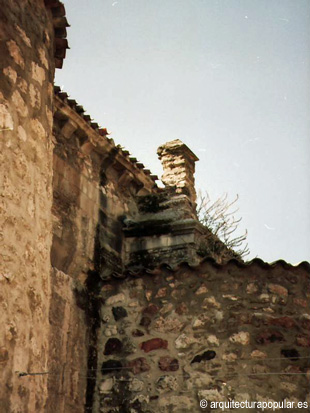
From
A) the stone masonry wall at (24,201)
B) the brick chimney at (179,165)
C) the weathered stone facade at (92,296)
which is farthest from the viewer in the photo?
the brick chimney at (179,165)

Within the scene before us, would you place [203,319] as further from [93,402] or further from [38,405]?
[38,405]

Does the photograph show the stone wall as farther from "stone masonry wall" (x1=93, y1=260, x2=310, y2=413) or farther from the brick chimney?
the brick chimney

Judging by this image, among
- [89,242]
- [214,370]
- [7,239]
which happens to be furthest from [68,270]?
[7,239]

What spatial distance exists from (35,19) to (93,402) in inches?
153

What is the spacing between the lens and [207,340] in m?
6.35

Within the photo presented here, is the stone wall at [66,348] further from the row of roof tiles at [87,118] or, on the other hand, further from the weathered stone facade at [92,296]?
the row of roof tiles at [87,118]

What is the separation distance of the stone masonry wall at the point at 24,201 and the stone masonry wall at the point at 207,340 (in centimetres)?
Answer: 172

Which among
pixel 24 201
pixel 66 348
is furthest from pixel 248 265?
pixel 24 201

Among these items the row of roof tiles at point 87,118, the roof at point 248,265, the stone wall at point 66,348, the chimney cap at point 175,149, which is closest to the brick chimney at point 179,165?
the chimney cap at point 175,149

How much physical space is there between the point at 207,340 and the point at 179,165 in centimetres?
460

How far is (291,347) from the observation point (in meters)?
6.10

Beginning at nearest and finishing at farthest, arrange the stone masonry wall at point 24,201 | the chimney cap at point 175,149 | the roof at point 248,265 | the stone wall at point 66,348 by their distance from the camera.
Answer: the stone masonry wall at point 24,201
the stone wall at point 66,348
the roof at point 248,265
the chimney cap at point 175,149

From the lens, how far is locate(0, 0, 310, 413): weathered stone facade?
4.89 metres

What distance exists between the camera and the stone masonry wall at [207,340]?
240 inches
